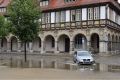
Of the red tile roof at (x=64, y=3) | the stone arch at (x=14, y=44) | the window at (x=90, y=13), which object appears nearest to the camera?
the window at (x=90, y=13)

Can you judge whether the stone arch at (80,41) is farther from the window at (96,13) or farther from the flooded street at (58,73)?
the flooded street at (58,73)

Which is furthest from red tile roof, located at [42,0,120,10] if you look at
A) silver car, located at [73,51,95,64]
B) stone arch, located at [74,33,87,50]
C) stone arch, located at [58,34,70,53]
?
silver car, located at [73,51,95,64]

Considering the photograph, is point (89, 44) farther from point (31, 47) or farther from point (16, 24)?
point (16, 24)

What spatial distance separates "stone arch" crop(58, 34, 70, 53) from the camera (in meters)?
55.9

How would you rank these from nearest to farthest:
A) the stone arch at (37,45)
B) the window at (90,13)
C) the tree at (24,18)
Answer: the tree at (24,18) → the window at (90,13) → the stone arch at (37,45)

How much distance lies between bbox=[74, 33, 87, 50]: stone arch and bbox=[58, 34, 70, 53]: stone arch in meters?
2.43

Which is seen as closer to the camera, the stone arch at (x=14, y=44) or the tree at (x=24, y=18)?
the tree at (x=24, y=18)

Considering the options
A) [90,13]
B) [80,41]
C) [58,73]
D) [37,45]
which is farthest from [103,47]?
[58,73]

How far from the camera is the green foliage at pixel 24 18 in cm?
3503

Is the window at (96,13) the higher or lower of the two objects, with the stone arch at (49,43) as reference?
higher

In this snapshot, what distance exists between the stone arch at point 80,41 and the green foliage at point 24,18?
18.0m

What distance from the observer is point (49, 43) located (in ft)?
192

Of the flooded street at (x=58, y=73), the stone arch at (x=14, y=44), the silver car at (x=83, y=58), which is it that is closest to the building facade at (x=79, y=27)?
the stone arch at (x=14, y=44)

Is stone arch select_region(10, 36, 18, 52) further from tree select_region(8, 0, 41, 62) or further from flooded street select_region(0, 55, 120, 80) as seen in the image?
flooded street select_region(0, 55, 120, 80)
